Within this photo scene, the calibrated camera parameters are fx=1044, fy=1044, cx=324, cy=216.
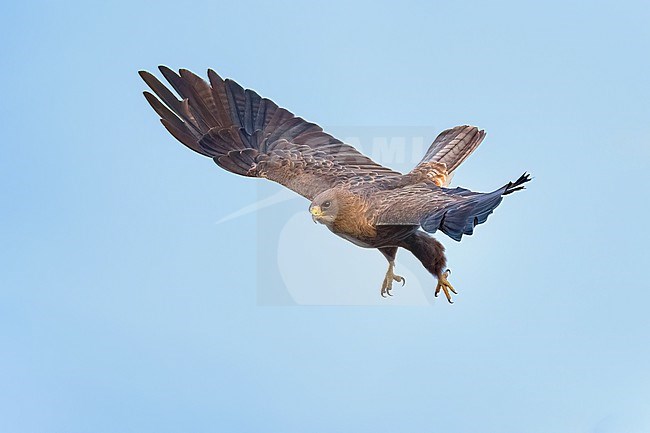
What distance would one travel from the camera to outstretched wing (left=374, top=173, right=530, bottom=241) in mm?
12500

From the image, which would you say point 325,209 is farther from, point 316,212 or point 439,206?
point 439,206

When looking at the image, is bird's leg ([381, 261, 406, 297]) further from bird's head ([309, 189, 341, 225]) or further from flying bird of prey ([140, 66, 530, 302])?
bird's head ([309, 189, 341, 225])

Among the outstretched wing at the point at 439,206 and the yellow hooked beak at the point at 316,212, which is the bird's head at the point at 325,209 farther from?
the outstretched wing at the point at 439,206

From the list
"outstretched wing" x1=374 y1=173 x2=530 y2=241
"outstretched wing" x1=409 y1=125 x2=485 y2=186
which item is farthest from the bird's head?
"outstretched wing" x1=409 y1=125 x2=485 y2=186

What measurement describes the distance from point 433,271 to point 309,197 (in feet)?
7.79

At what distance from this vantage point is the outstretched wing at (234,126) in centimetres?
1833

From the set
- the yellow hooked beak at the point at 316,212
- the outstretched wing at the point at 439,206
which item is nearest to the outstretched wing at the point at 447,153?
the outstretched wing at the point at 439,206

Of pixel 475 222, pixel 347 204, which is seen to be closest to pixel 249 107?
pixel 347 204

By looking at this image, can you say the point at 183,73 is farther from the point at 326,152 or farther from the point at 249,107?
the point at 326,152

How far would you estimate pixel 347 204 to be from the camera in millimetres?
15656

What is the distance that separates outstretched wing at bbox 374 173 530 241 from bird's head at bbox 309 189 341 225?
24.5 inches

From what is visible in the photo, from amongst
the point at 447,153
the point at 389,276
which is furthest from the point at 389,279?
the point at 447,153

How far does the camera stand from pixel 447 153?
57.3ft

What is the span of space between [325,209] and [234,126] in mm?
4043
